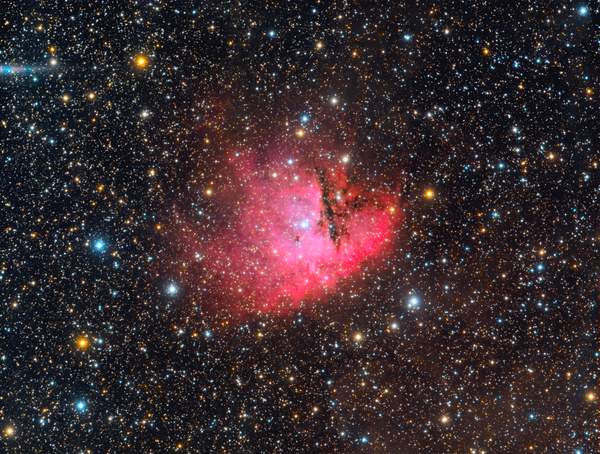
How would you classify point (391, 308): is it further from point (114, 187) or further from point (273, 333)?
point (114, 187)

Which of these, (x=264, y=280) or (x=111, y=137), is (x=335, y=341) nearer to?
(x=264, y=280)

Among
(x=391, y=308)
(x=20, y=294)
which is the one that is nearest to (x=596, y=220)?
(x=391, y=308)

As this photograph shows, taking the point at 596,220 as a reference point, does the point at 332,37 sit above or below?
above

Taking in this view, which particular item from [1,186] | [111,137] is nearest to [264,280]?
[111,137]

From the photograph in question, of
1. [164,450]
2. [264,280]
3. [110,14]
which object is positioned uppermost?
[110,14]
